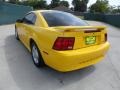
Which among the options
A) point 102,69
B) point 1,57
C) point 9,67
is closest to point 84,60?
point 102,69

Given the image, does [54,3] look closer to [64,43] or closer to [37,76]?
[37,76]

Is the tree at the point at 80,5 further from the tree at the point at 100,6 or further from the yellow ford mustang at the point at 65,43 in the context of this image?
the yellow ford mustang at the point at 65,43

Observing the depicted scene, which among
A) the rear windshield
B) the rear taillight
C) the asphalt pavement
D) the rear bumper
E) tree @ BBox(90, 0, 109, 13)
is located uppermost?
tree @ BBox(90, 0, 109, 13)

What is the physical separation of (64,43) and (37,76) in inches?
44.8

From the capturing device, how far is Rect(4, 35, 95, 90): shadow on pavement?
4268 millimetres

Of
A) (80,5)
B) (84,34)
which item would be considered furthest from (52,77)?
(80,5)

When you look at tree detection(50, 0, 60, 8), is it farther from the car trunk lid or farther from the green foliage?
the car trunk lid

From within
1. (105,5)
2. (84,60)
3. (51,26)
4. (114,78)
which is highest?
(105,5)

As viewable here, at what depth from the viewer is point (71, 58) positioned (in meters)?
4.11

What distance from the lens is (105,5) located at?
2753 inches

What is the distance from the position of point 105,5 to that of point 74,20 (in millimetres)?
67663

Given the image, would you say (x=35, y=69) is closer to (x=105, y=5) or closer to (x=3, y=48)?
(x=3, y=48)

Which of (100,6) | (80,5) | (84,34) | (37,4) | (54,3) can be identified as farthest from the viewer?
(54,3)

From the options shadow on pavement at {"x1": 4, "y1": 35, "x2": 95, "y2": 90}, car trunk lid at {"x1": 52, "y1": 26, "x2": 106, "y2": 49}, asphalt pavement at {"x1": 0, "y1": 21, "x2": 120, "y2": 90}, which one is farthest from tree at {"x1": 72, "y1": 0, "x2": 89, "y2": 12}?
car trunk lid at {"x1": 52, "y1": 26, "x2": 106, "y2": 49}
